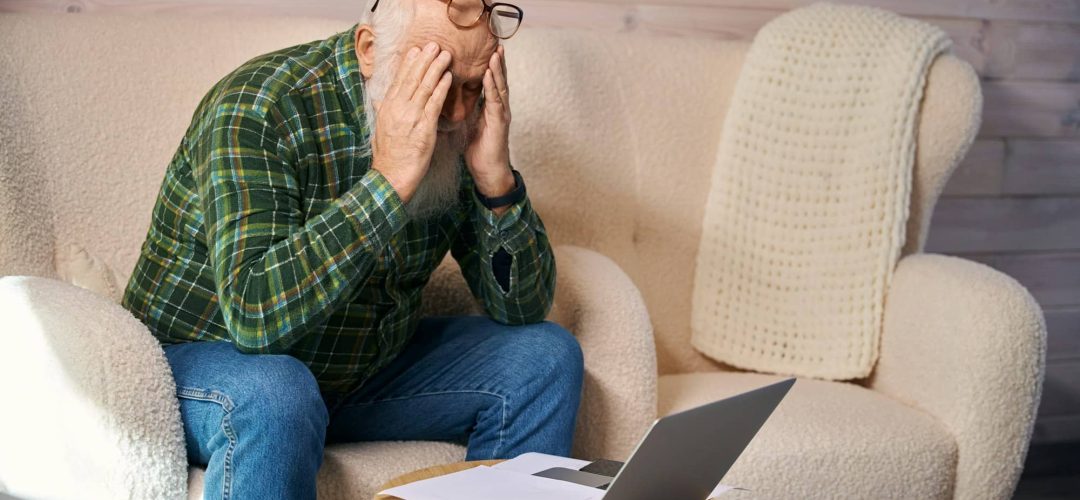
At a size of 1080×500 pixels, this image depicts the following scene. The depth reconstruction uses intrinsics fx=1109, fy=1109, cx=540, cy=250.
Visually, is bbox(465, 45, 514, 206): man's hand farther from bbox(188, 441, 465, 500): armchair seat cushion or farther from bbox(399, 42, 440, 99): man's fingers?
bbox(188, 441, 465, 500): armchair seat cushion

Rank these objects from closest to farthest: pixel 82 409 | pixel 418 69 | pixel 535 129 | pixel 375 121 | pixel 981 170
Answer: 1. pixel 82 409
2. pixel 418 69
3. pixel 375 121
4. pixel 535 129
5. pixel 981 170

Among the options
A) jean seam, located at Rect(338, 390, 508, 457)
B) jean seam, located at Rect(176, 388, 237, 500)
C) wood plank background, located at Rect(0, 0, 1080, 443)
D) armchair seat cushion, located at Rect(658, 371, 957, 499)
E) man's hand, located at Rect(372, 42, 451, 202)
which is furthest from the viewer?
wood plank background, located at Rect(0, 0, 1080, 443)

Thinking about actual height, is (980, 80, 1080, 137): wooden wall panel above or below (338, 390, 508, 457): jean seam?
above

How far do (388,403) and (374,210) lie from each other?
33 centimetres

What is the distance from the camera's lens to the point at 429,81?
131 centimetres

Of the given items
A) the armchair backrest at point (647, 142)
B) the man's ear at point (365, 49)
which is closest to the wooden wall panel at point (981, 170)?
the armchair backrest at point (647, 142)

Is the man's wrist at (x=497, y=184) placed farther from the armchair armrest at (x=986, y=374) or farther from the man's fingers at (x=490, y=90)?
the armchair armrest at (x=986, y=374)

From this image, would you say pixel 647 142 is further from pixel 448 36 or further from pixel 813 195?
pixel 448 36

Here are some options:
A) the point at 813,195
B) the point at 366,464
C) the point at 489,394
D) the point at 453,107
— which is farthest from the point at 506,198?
the point at 813,195

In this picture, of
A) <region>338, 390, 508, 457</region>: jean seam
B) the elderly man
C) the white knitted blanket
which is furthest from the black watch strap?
the white knitted blanket

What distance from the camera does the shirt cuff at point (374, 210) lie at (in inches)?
50.1

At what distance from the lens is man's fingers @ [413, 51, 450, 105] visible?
1308 millimetres

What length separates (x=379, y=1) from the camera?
4.60ft

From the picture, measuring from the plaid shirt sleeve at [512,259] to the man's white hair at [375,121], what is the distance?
55mm
